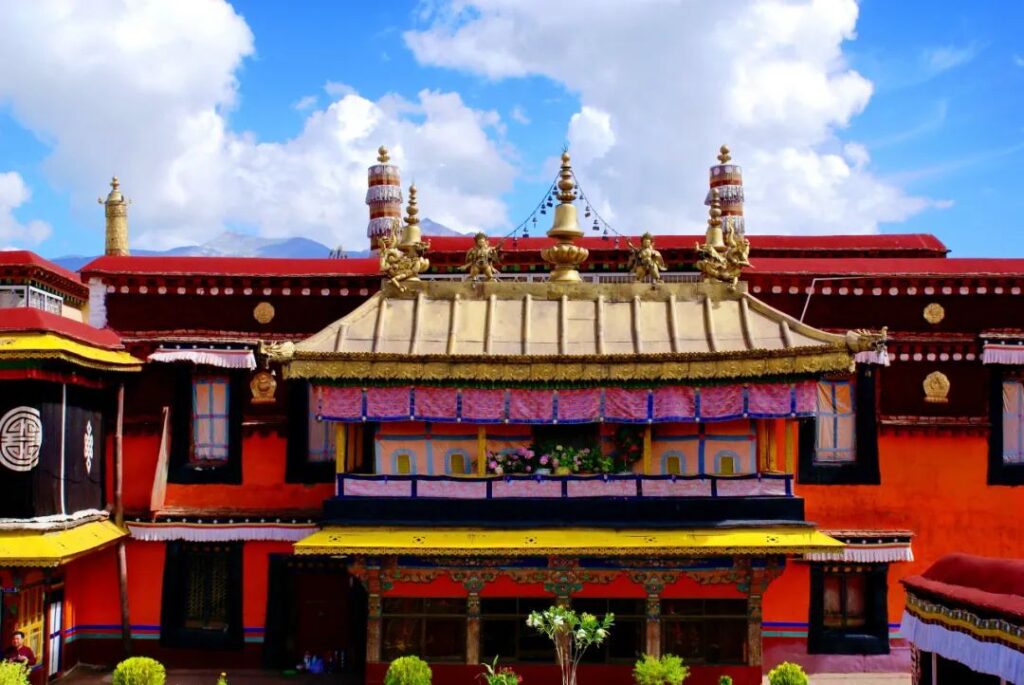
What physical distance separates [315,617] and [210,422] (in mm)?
4173

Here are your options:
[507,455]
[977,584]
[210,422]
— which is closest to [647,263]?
[507,455]

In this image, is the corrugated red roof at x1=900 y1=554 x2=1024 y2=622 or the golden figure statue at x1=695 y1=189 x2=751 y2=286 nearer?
the corrugated red roof at x1=900 y1=554 x2=1024 y2=622

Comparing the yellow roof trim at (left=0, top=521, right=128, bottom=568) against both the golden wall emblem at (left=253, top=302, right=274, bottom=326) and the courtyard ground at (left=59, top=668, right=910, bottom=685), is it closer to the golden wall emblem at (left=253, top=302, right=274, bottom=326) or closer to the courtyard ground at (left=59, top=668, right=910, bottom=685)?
the courtyard ground at (left=59, top=668, right=910, bottom=685)

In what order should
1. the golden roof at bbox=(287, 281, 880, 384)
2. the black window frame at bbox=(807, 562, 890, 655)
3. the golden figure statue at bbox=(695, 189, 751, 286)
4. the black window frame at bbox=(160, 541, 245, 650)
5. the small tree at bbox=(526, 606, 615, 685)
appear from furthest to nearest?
the black window frame at bbox=(160, 541, 245, 650) < the black window frame at bbox=(807, 562, 890, 655) < the golden figure statue at bbox=(695, 189, 751, 286) < the golden roof at bbox=(287, 281, 880, 384) < the small tree at bbox=(526, 606, 615, 685)

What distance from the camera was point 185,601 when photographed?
63.4 feet

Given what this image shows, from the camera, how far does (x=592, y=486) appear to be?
16.7 m

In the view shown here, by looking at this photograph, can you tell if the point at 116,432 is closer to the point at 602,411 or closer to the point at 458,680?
the point at 458,680

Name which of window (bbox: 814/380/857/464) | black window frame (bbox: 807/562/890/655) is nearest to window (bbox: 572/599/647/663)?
black window frame (bbox: 807/562/890/655)

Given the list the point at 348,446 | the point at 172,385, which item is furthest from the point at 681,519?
the point at 172,385

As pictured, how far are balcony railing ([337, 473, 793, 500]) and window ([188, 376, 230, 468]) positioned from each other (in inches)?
156

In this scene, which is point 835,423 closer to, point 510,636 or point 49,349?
point 510,636

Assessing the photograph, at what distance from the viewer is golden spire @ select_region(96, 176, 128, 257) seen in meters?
41.6

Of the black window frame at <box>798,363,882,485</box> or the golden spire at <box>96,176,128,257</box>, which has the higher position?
the golden spire at <box>96,176,128,257</box>

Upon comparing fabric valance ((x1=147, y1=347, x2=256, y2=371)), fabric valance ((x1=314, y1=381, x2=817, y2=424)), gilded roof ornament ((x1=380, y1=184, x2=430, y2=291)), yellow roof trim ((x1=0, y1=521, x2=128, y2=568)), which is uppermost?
gilded roof ornament ((x1=380, y1=184, x2=430, y2=291))
